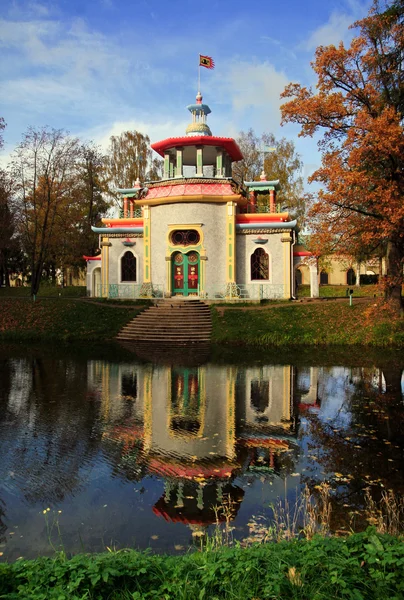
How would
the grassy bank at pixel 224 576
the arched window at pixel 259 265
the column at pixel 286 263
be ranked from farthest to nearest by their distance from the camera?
1. the arched window at pixel 259 265
2. the column at pixel 286 263
3. the grassy bank at pixel 224 576

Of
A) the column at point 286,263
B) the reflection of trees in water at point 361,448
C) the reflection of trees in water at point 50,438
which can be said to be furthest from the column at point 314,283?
the reflection of trees in water at point 50,438

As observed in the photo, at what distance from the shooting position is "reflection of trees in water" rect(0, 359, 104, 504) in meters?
6.56

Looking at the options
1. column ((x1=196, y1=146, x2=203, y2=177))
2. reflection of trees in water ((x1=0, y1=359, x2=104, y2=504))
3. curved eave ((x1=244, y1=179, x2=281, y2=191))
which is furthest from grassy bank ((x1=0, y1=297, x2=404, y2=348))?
reflection of trees in water ((x1=0, y1=359, x2=104, y2=504))

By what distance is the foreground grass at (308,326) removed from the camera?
20625 mm

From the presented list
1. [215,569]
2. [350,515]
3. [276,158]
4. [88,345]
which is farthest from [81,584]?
[276,158]

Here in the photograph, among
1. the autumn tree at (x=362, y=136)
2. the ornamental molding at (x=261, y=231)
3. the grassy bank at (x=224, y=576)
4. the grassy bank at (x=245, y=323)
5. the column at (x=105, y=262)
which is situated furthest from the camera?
the column at (x=105, y=262)

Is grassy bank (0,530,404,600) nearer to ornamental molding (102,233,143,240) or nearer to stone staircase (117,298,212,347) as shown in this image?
stone staircase (117,298,212,347)

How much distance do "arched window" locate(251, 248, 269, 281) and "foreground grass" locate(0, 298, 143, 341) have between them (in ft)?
24.0

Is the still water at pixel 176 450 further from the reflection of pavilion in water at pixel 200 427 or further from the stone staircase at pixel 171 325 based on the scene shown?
the stone staircase at pixel 171 325

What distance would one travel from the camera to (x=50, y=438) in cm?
844

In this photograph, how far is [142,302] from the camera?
2655cm

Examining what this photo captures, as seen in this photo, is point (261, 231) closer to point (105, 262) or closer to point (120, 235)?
point (120, 235)

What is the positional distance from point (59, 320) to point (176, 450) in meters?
18.1

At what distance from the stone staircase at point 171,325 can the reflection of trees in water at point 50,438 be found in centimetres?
905
